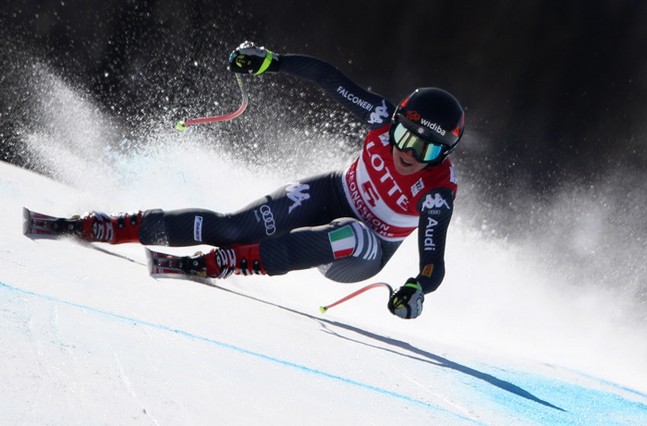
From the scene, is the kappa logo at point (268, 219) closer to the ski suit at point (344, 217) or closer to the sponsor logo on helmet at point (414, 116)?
the ski suit at point (344, 217)

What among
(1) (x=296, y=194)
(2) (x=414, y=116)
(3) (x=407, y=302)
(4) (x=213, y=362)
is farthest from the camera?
(1) (x=296, y=194)

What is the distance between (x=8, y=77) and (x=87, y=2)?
2.87 ft

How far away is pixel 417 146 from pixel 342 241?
0.50 metres

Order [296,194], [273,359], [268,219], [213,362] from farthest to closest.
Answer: [296,194], [268,219], [273,359], [213,362]

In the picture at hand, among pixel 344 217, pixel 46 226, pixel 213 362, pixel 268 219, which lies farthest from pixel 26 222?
pixel 213 362

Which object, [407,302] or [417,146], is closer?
[407,302]

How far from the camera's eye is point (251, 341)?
2408mm

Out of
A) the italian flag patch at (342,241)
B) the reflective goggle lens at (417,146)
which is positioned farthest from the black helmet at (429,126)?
the italian flag patch at (342,241)

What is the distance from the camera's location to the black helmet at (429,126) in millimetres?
3402

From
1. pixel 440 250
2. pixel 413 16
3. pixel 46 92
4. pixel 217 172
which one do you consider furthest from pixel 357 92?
pixel 46 92

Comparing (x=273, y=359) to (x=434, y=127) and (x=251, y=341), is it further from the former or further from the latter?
(x=434, y=127)

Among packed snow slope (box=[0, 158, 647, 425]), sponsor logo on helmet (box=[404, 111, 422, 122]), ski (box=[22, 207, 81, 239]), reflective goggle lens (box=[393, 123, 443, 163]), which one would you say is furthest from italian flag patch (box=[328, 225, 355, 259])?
ski (box=[22, 207, 81, 239])

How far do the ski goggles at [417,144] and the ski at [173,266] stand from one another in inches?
38.2

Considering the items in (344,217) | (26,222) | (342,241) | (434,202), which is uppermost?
(434,202)
